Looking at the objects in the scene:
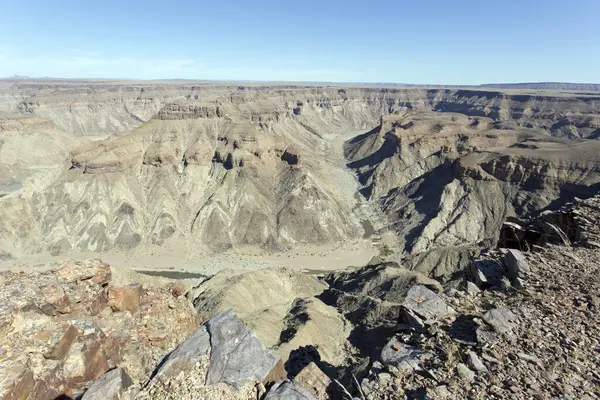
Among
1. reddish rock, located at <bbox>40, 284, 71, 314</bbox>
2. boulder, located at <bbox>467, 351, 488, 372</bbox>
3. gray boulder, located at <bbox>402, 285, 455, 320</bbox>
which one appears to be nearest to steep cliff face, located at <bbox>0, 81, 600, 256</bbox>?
reddish rock, located at <bbox>40, 284, 71, 314</bbox>

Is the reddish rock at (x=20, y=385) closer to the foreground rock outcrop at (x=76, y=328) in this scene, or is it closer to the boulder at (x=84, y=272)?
the foreground rock outcrop at (x=76, y=328)

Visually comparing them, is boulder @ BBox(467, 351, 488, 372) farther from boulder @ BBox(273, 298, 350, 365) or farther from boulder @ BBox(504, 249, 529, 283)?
boulder @ BBox(273, 298, 350, 365)

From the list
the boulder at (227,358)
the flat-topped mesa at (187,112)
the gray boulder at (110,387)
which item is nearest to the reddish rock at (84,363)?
the gray boulder at (110,387)

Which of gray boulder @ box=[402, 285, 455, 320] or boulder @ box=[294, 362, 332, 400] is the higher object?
gray boulder @ box=[402, 285, 455, 320]

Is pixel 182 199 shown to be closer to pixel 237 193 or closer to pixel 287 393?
pixel 237 193

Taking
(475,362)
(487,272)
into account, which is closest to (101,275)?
(475,362)

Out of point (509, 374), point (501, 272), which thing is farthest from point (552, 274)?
point (509, 374)

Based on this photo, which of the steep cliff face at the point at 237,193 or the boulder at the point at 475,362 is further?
the steep cliff face at the point at 237,193
